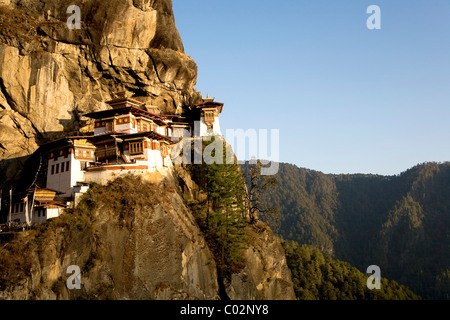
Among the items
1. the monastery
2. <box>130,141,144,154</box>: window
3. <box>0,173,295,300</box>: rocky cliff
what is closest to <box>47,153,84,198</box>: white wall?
the monastery

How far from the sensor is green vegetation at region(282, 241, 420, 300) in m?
90.6

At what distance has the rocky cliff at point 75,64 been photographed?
175 feet

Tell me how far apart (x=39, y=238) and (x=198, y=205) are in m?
21.9

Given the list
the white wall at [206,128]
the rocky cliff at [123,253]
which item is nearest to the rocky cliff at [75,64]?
the white wall at [206,128]

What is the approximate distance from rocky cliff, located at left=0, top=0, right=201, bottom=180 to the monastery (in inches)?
224

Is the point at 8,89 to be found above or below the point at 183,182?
above

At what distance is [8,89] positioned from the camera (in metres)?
52.7

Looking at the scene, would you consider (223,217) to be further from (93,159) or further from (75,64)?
(75,64)

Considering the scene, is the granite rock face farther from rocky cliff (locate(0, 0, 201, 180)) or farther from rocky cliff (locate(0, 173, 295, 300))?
rocky cliff (locate(0, 0, 201, 180))

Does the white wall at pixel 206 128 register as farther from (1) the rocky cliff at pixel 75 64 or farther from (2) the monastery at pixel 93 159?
(2) the monastery at pixel 93 159

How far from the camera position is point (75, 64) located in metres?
59.6

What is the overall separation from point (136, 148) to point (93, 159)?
18.1 ft

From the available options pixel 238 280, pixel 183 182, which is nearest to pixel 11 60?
pixel 183 182

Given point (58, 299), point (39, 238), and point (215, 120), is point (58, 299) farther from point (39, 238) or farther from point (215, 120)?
point (215, 120)
